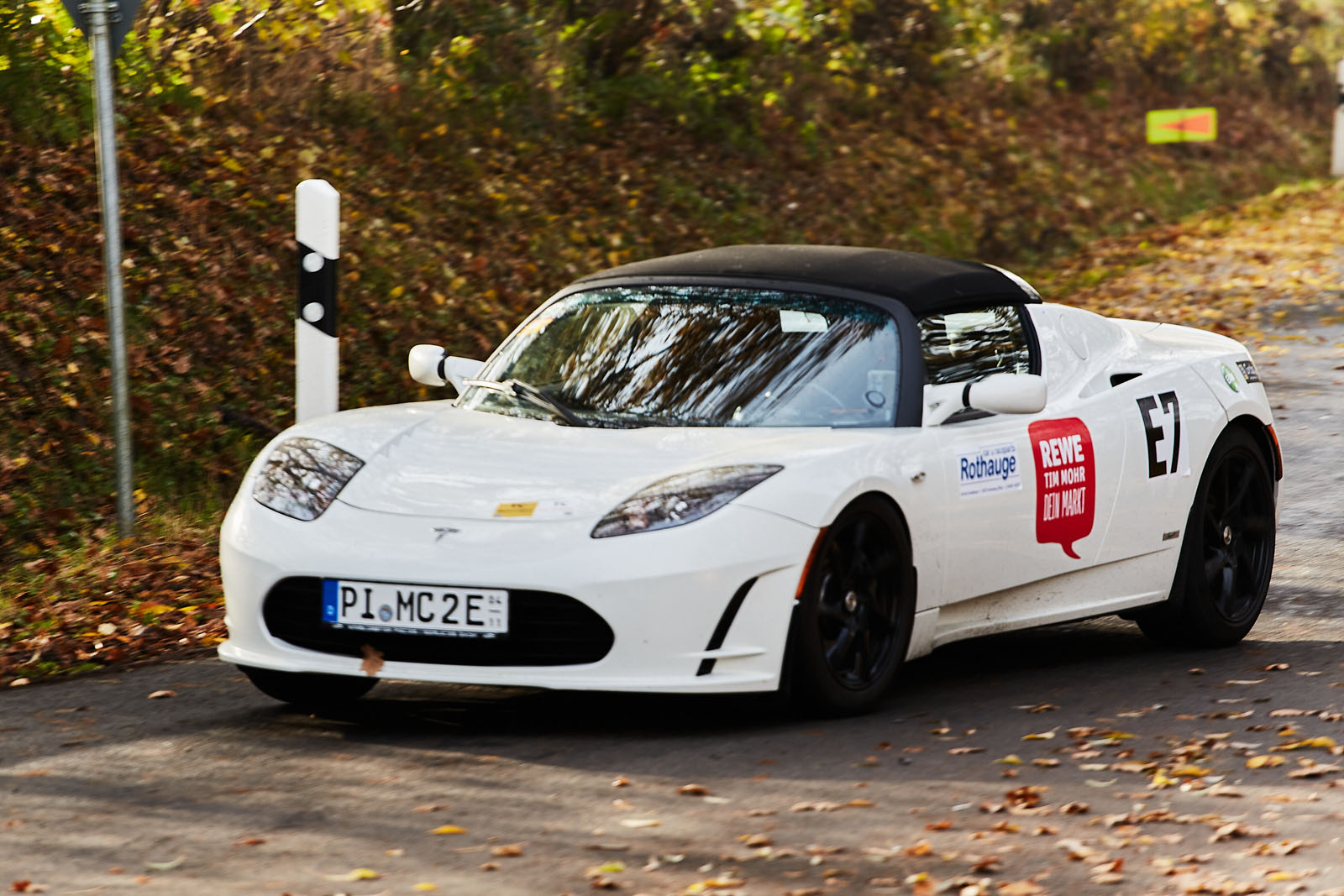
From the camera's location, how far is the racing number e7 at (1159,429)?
7.14 metres

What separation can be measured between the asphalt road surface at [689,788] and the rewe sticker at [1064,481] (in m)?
0.53

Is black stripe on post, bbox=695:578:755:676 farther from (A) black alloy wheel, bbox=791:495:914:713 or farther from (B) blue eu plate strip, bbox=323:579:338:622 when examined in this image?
(B) blue eu plate strip, bbox=323:579:338:622

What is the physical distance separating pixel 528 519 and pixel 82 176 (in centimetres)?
720

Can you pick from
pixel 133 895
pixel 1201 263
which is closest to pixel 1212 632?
pixel 133 895

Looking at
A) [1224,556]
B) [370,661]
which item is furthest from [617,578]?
[1224,556]

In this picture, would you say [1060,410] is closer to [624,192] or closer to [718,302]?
[718,302]

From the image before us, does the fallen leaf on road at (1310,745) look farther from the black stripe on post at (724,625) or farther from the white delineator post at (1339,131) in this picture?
the white delineator post at (1339,131)

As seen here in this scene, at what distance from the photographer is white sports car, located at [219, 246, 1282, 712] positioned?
5387mm

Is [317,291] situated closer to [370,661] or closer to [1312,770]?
[370,661]

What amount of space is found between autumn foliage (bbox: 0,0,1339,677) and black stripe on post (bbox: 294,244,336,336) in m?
1.19

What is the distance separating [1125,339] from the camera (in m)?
7.55

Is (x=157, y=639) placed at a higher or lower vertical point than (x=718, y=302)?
lower

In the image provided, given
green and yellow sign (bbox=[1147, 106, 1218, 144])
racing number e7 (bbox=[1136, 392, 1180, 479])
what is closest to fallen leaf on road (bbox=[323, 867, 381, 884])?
racing number e7 (bbox=[1136, 392, 1180, 479])

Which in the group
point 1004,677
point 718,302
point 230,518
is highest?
point 718,302
